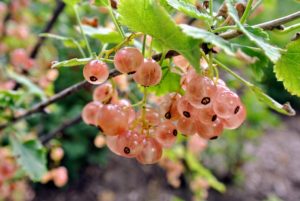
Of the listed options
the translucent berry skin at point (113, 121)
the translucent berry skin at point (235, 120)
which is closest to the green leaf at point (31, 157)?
the translucent berry skin at point (113, 121)

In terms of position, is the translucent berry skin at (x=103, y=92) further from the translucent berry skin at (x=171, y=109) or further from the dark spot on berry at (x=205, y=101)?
the dark spot on berry at (x=205, y=101)

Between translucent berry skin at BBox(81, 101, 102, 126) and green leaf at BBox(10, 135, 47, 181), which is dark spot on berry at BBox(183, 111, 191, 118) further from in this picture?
green leaf at BBox(10, 135, 47, 181)

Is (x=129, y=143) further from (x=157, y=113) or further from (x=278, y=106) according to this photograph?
(x=278, y=106)

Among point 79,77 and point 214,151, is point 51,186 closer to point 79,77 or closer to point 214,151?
point 79,77

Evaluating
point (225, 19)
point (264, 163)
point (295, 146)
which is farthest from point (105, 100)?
point (295, 146)

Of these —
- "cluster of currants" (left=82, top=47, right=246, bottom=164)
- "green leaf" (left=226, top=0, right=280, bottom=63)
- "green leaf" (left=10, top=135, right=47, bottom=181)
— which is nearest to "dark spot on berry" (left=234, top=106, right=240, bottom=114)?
"cluster of currants" (left=82, top=47, right=246, bottom=164)

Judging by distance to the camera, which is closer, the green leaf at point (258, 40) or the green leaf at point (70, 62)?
the green leaf at point (258, 40)
